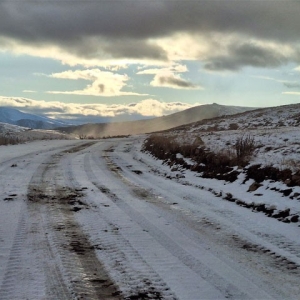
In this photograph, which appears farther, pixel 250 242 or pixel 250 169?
pixel 250 169

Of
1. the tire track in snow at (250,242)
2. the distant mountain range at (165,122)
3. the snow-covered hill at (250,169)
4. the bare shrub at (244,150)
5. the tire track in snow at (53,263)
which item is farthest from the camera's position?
the distant mountain range at (165,122)

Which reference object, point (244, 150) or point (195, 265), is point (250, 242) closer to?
point (195, 265)

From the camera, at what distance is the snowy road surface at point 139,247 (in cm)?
396

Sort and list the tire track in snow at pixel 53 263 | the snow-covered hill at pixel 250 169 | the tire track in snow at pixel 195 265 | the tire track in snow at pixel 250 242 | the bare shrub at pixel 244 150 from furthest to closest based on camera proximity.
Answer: the bare shrub at pixel 244 150, the snow-covered hill at pixel 250 169, the tire track in snow at pixel 250 242, the tire track in snow at pixel 195 265, the tire track in snow at pixel 53 263

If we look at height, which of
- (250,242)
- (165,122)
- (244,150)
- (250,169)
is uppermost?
(165,122)

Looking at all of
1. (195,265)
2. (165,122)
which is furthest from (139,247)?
(165,122)

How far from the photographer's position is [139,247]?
209 inches

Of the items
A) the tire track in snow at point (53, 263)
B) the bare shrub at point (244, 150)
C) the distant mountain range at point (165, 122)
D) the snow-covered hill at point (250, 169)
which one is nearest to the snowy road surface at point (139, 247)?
the tire track in snow at point (53, 263)

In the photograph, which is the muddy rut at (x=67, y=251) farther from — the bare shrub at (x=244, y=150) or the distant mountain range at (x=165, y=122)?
the distant mountain range at (x=165, y=122)

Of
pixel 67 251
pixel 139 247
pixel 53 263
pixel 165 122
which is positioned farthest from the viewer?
pixel 165 122

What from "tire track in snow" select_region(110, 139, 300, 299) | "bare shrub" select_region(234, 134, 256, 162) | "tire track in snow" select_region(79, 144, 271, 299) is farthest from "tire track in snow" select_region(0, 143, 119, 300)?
"bare shrub" select_region(234, 134, 256, 162)

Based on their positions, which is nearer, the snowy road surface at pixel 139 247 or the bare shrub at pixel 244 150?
the snowy road surface at pixel 139 247

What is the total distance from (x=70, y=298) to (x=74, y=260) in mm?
1060

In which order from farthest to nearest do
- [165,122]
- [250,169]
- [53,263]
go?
1. [165,122]
2. [250,169]
3. [53,263]
